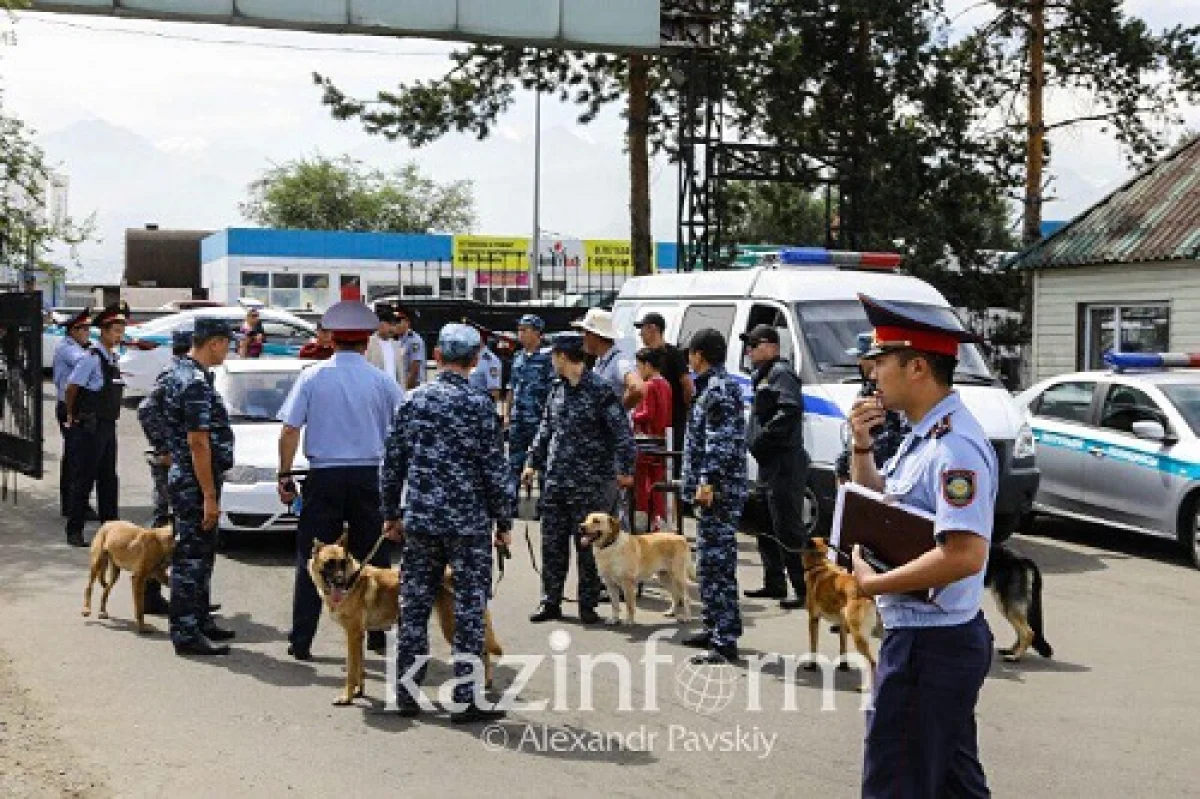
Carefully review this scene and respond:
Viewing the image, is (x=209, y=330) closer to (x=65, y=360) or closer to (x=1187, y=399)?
(x=65, y=360)

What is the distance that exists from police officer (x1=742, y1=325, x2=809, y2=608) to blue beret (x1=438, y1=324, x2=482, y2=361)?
3116 millimetres

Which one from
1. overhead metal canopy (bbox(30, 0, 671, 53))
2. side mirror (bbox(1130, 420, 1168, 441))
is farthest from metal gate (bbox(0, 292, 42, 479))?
side mirror (bbox(1130, 420, 1168, 441))

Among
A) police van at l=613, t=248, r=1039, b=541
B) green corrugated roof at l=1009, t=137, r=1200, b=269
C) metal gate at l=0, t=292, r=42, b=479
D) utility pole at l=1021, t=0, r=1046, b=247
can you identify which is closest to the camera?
police van at l=613, t=248, r=1039, b=541

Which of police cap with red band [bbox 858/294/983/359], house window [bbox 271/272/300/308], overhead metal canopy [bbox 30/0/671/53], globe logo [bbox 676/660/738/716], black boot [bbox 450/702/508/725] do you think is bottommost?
globe logo [bbox 676/660/738/716]

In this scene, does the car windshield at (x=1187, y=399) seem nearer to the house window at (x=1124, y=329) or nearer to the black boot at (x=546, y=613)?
the black boot at (x=546, y=613)

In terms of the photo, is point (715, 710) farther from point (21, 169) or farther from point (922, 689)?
point (21, 169)

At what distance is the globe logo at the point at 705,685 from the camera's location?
7.52 meters

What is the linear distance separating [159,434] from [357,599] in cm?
267

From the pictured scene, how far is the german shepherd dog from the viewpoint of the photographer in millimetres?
8680

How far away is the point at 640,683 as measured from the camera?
26.2 feet

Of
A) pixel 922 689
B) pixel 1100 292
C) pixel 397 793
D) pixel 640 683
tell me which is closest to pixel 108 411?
pixel 640 683

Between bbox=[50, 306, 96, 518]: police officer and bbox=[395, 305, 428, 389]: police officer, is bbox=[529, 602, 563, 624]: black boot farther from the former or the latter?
bbox=[395, 305, 428, 389]: police officer

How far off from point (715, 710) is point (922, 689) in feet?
11.2

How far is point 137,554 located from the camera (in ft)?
30.0
